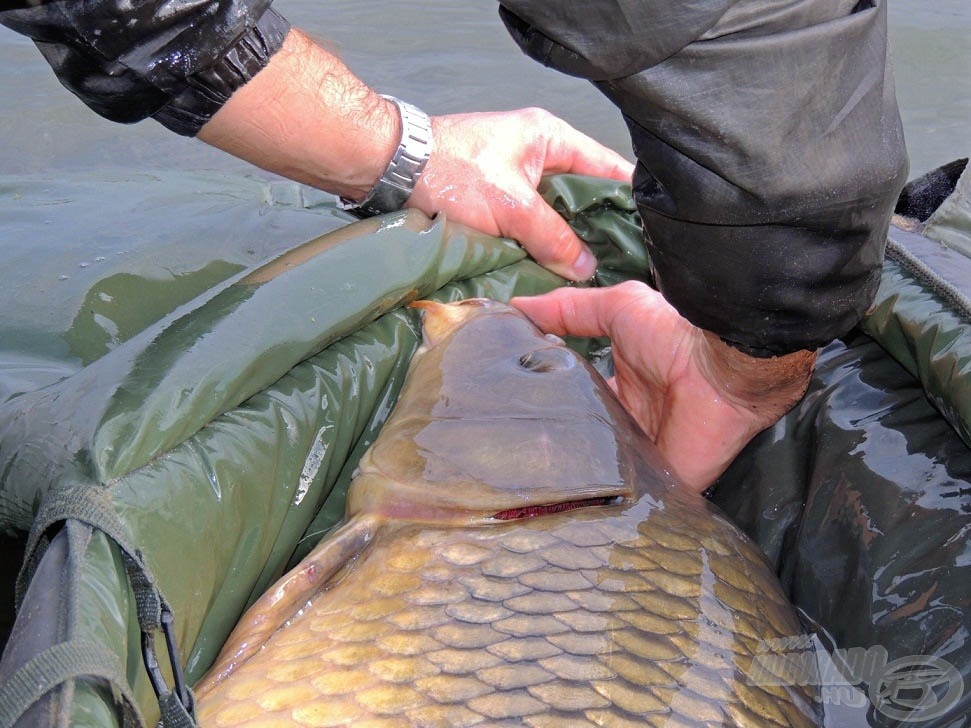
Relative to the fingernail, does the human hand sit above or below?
above

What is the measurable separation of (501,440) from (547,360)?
0.24 m

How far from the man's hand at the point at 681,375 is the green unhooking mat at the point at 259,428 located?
0.08 meters

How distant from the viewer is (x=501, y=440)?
62.6 inches

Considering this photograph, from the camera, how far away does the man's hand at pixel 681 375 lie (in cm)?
191

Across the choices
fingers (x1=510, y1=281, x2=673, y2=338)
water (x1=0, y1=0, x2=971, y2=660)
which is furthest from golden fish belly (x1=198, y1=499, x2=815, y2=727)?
water (x1=0, y1=0, x2=971, y2=660)

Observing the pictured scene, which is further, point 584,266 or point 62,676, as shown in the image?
point 584,266

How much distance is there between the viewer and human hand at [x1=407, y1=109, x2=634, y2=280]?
7.41ft

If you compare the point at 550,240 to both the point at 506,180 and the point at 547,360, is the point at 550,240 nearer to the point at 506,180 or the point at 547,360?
the point at 506,180

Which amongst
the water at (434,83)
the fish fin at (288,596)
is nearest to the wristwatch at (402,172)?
the fish fin at (288,596)

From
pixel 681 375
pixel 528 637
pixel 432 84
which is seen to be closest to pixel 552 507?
pixel 528 637

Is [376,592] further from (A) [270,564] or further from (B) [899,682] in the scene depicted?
(B) [899,682]

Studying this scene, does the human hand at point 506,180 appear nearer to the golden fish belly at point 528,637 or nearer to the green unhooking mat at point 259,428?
the green unhooking mat at point 259,428

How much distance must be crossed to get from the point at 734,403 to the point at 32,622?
1302mm

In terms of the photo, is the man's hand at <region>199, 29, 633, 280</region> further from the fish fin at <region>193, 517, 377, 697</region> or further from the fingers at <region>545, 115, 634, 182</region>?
the fish fin at <region>193, 517, 377, 697</region>
